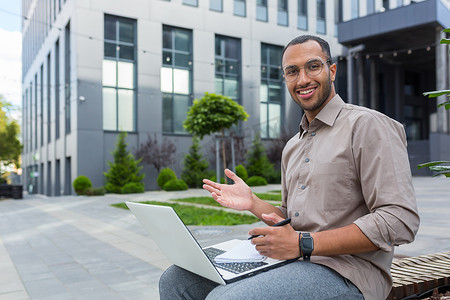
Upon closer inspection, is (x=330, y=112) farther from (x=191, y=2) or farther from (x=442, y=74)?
(x=442, y=74)

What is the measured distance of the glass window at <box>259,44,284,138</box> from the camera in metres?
25.8

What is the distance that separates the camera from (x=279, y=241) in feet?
4.58

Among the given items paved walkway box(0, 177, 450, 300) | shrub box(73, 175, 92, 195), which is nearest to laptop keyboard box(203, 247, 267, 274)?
paved walkway box(0, 177, 450, 300)

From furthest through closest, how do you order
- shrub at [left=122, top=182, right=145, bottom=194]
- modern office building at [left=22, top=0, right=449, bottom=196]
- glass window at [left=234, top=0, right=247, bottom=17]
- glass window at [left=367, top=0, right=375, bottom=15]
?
1. glass window at [left=367, top=0, right=375, bottom=15]
2. glass window at [left=234, top=0, right=247, bottom=17]
3. modern office building at [left=22, top=0, right=449, bottom=196]
4. shrub at [left=122, top=182, right=145, bottom=194]

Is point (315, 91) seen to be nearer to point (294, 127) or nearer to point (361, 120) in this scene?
point (361, 120)

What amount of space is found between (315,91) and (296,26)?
27083 mm

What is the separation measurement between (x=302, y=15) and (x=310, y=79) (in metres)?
27.7

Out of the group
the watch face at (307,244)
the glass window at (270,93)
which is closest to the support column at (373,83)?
the glass window at (270,93)

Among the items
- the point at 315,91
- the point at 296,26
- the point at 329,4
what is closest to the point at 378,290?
the point at 315,91

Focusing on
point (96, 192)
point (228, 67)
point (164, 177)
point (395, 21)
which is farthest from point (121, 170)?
point (395, 21)

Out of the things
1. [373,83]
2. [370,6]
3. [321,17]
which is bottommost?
[373,83]

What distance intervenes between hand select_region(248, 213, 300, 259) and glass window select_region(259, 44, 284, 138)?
24.1m

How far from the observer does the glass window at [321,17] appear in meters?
28.0

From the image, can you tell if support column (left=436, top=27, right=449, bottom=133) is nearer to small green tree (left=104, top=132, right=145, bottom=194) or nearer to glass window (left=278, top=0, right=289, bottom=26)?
glass window (left=278, top=0, right=289, bottom=26)
